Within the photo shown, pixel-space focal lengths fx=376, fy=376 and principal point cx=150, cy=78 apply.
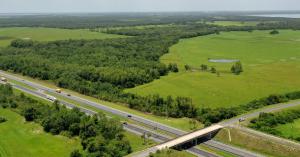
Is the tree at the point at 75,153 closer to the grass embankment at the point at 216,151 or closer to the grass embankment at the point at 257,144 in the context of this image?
the grass embankment at the point at 216,151

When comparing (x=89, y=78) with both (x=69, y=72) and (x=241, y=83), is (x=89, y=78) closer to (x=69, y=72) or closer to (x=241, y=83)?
(x=69, y=72)

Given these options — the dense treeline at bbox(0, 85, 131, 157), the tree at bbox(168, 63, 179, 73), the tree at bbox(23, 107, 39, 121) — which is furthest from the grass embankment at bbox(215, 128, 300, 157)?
the tree at bbox(168, 63, 179, 73)

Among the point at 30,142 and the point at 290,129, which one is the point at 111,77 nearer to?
the point at 30,142

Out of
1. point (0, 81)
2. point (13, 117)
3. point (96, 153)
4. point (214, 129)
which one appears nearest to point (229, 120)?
point (214, 129)

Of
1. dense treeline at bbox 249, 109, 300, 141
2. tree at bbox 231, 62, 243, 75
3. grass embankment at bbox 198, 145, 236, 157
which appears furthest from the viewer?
tree at bbox 231, 62, 243, 75

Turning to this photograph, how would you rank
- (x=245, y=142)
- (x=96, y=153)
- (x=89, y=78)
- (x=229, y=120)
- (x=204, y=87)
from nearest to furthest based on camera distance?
1. (x=96, y=153)
2. (x=245, y=142)
3. (x=229, y=120)
4. (x=204, y=87)
5. (x=89, y=78)

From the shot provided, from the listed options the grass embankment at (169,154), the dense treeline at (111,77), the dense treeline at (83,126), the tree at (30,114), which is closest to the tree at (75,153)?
the dense treeline at (83,126)

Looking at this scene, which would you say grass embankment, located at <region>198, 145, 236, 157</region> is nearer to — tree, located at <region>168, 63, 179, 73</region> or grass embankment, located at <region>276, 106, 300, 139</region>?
grass embankment, located at <region>276, 106, 300, 139</region>
